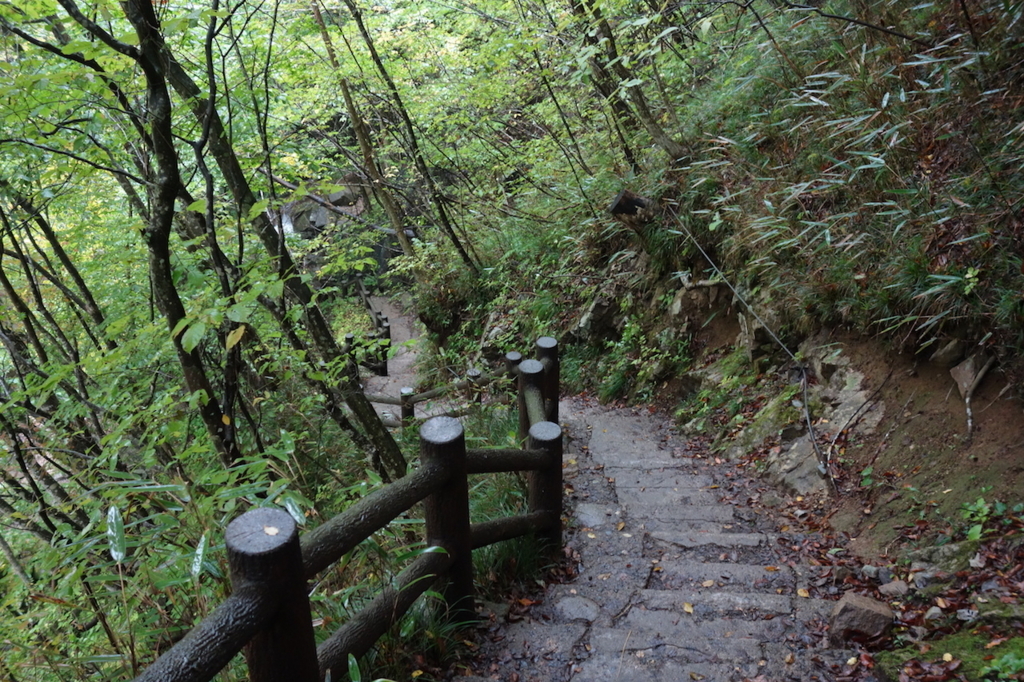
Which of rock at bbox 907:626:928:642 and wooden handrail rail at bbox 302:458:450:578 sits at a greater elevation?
wooden handrail rail at bbox 302:458:450:578

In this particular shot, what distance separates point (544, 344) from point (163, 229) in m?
3.00

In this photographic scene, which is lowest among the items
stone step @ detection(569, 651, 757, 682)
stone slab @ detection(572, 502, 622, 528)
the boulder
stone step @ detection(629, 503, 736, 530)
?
stone step @ detection(629, 503, 736, 530)

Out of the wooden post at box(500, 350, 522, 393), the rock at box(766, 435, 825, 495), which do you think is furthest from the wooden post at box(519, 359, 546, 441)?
the rock at box(766, 435, 825, 495)

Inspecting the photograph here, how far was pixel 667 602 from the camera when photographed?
332 cm

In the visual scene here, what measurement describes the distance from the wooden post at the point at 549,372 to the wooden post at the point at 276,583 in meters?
3.40

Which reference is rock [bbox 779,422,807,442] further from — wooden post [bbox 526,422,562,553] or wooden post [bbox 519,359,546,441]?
wooden post [bbox 526,422,562,553]

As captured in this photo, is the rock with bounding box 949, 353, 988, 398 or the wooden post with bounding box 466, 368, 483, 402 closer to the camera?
the rock with bounding box 949, 353, 988, 398

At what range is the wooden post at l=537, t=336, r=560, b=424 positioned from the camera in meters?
5.13

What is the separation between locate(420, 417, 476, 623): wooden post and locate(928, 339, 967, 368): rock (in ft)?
10.6

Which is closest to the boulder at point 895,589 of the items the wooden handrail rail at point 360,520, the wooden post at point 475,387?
the wooden handrail rail at point 360,520

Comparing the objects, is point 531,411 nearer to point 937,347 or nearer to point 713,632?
point 713,632

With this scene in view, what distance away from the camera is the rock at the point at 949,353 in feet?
12.6

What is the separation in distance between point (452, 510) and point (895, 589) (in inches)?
89.6

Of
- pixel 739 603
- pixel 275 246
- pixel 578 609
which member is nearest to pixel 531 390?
pixel 578 609
